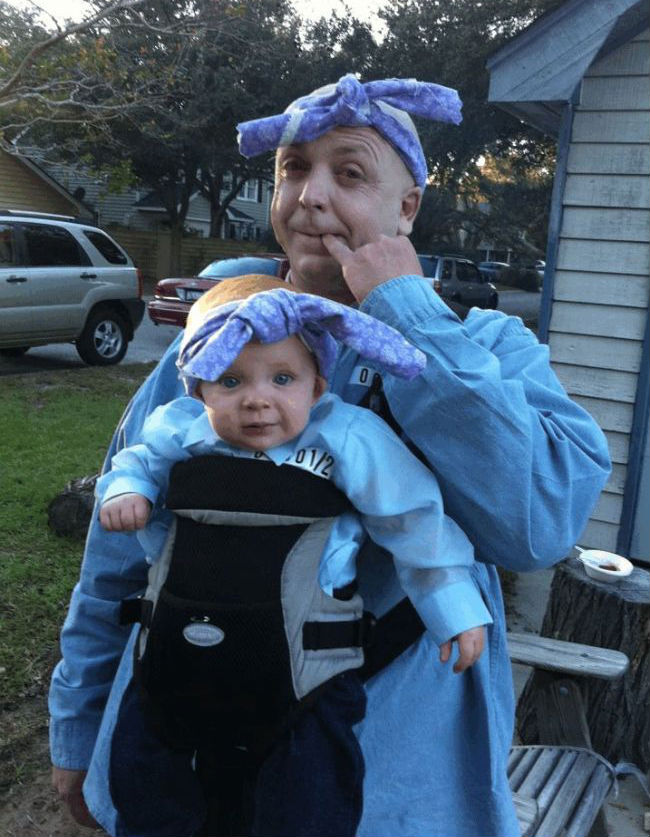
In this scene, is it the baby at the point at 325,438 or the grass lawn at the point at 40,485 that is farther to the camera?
the grass lawn at the point at 40,485

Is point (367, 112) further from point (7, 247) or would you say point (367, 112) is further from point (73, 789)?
point (7, 247)

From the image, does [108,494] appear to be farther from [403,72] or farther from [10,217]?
[403,72]

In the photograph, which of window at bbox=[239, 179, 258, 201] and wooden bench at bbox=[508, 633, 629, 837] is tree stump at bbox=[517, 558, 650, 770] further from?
window at bbox=[239, 179, 258, 201]

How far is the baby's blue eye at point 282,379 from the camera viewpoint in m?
1.29

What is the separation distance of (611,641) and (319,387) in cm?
249

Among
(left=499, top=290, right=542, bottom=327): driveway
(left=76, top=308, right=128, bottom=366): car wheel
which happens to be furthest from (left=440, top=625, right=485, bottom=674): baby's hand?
(left=499, top=290, right=542, bottom=327): driveway

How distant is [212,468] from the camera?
128cm

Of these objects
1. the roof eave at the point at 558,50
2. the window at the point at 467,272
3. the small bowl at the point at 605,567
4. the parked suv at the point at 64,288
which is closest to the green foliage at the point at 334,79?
the window at the point at 467,272

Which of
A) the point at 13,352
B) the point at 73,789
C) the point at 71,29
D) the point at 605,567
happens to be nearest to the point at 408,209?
the point at 73,789

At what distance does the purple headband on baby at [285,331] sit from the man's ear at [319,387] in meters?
0.08

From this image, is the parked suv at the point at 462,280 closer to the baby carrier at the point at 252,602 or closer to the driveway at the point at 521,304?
the driveway at the point at 521,304

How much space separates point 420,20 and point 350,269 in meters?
27.5

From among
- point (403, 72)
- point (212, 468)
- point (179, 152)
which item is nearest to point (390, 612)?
point (212, 468)

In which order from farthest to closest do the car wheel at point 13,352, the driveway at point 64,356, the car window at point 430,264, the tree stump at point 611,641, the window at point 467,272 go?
the window at point 467,272, the car window at point 430,264, the car wheel at point 13,352, the driveway at point 64,356, the tree stump at point 611,641
